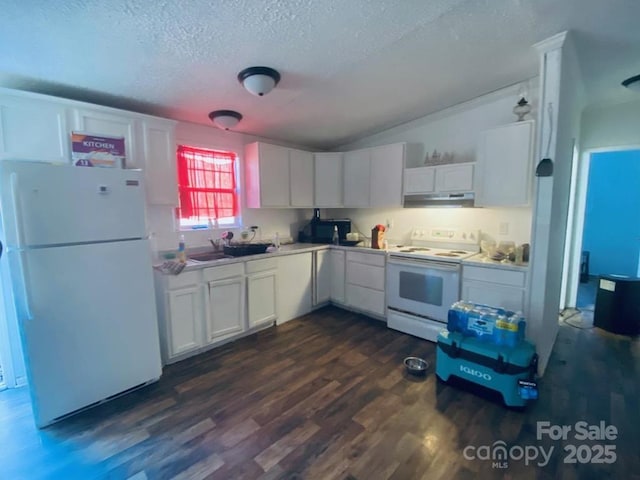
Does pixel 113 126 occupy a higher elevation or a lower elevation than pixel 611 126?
lower

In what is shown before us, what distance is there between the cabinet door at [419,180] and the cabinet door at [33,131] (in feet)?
10.7

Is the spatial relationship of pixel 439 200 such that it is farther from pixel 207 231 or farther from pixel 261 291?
pixel 207 231

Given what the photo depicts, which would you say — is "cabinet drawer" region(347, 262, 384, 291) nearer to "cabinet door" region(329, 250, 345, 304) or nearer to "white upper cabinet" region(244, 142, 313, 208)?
"cabinet door" region(329, 250, 345, 304)

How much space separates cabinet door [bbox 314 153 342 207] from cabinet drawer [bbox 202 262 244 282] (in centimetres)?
169

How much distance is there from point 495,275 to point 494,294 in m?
0.18

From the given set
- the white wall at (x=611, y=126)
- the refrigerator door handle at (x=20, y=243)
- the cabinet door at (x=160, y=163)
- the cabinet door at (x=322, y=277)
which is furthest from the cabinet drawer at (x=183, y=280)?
the white wall at (x=611, y=126)

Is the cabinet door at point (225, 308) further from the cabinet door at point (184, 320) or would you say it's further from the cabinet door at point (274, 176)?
the cabinet door at point (274, 176)

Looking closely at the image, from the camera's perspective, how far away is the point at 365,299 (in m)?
3.70

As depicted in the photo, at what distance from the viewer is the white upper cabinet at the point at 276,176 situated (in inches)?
141

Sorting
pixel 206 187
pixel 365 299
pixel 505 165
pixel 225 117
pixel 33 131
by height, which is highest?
pixel 225 117

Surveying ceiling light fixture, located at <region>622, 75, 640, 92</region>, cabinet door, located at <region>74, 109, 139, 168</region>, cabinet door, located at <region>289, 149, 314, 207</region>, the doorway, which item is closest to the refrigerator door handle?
cabinet door, located at <region>74, 109, 139, 168</region>

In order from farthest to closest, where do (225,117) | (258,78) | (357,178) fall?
1. (357,178)
2. (225,117)
3. (258,78)

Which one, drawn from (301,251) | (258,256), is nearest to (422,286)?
(301,251)

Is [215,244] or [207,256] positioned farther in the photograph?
[215,244]
